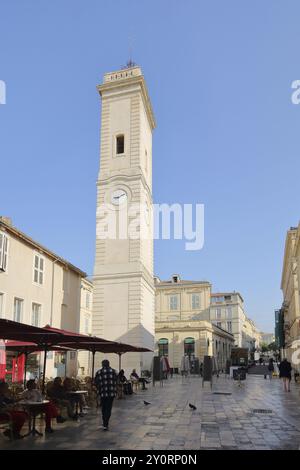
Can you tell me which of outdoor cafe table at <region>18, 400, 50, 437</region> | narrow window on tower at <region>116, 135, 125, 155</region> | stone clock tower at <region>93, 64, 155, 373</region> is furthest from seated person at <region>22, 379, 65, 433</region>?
narrow window on tower at <region>116, 135, 125, 155</region>

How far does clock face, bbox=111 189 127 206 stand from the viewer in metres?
34.3

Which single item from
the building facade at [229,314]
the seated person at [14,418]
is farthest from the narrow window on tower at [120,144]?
the building facade at [229,314]

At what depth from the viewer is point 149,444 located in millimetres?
8898

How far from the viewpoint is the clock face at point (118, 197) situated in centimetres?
3434

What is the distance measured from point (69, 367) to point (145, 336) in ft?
20.9

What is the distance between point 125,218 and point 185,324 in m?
24.6

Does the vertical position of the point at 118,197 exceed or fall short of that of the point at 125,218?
it exceeds it

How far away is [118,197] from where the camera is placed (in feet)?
113

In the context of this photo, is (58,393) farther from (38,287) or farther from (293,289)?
A: (293,289)

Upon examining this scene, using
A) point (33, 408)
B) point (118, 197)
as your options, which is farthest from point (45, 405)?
point (118, 197)

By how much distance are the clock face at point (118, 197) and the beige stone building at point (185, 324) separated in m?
24.9

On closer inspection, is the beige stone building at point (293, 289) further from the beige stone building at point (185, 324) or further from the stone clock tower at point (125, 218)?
the stone clock tower at point (125, 218)
